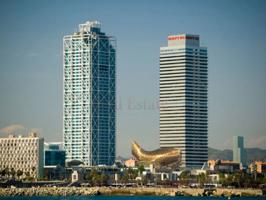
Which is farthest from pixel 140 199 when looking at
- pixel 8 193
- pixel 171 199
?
pixel 8 193

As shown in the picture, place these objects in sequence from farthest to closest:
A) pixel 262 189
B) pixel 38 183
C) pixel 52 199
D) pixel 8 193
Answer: pixel 38 183
pixel 262 189
pixel 8 193
pixel 52 199

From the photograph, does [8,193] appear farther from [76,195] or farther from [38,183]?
[38,183]

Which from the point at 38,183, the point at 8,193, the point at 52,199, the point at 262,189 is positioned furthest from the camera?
the point at 38,183

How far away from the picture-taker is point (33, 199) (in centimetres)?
15325

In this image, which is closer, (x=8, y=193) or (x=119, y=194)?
(x=8, y=193)

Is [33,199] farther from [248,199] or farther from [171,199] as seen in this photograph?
[248,199]

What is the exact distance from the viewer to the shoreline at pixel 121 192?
17500 cm

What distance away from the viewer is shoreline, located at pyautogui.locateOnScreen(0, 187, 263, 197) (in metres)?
175

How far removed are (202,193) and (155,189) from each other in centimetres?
1370

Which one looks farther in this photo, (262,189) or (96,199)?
(262,189)

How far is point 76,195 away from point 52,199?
2643cm

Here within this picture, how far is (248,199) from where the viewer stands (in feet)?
524

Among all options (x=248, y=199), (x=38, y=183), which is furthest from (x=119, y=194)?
(x=248, y=199)

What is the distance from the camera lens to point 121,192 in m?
189
